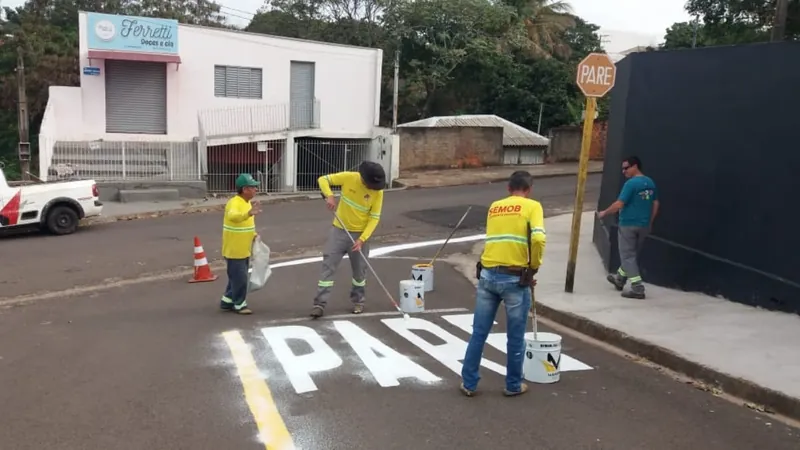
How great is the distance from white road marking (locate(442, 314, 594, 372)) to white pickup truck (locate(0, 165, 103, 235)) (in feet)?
32.4

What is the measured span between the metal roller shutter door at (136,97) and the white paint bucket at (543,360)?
68.2 feet

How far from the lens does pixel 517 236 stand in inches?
222

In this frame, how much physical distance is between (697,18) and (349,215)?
17079 mm

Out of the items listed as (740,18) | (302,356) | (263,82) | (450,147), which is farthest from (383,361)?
(450,147)

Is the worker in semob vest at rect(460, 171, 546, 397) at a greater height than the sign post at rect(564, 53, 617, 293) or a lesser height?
lesser

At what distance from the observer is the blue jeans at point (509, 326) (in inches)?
222

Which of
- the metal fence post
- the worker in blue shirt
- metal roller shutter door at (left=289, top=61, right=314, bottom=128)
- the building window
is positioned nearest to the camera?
the worker in blue shirt

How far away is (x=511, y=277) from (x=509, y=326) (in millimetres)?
387

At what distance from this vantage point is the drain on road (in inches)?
644

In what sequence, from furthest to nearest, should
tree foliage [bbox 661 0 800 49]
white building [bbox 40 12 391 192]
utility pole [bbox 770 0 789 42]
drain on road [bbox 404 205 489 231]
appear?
white building [bbox 40 12 391 192] → tree foliage [bbox 661 0 800 49] → drain on road [bbox 404 205 489 231] → utility pole [bbox 770 0 789 42]

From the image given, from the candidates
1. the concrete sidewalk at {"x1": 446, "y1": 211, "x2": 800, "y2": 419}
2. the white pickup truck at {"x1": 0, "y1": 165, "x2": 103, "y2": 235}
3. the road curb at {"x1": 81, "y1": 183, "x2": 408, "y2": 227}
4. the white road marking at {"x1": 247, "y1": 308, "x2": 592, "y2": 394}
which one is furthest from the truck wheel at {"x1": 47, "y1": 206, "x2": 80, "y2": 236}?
the concrete sidewalk at {"x1": 446, "y1": 211, "x2": 800, "y2": 419}

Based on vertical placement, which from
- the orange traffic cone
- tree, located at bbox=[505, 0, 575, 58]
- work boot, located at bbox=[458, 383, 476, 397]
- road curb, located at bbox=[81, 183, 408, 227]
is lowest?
road curb, located at bbox=[81, 183, 408, 227]

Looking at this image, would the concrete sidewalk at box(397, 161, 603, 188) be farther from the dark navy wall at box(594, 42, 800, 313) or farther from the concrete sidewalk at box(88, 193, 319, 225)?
the dark navy wall at box(594, 42, 800, 313)

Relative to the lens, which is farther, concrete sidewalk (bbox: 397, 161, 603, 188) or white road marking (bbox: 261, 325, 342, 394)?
concrete sidewalk (bbox: 397, 161, 603, 188)
